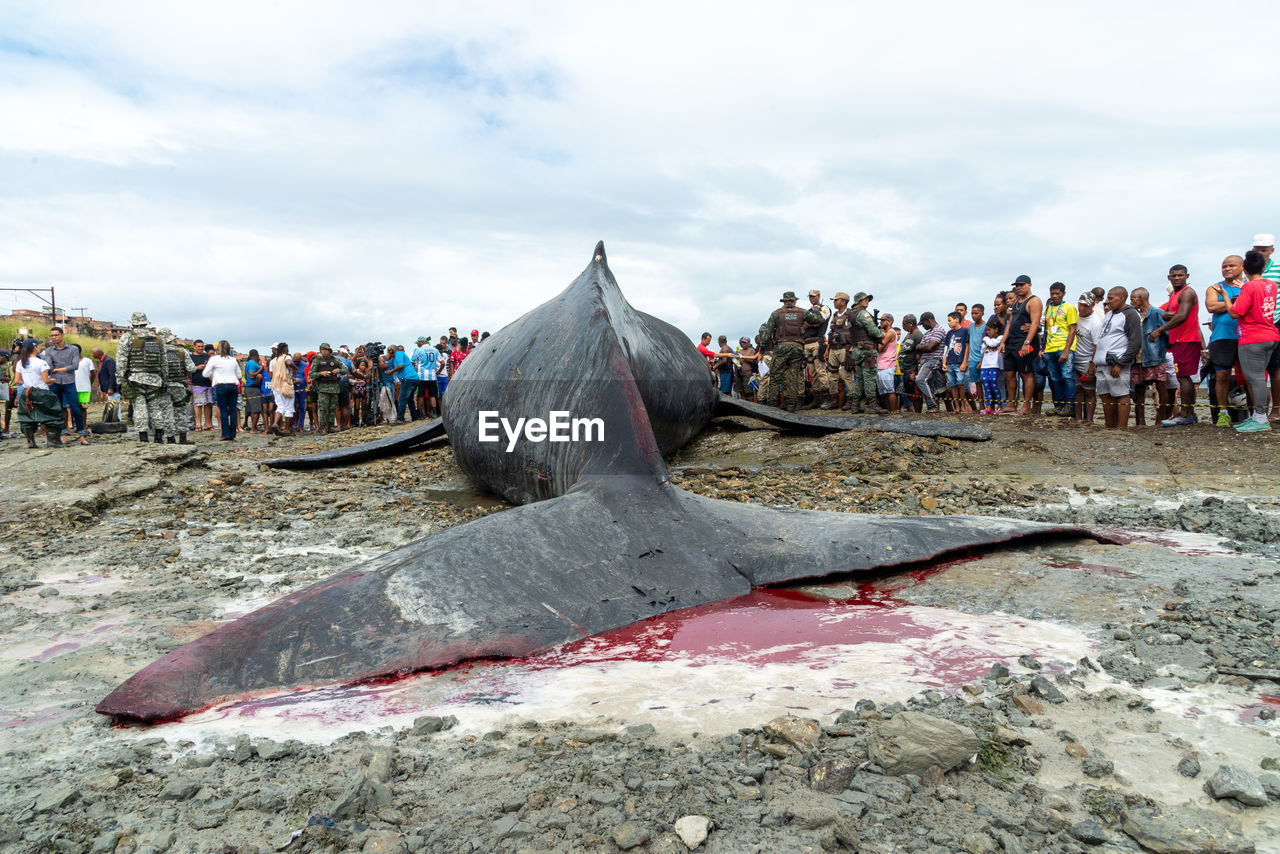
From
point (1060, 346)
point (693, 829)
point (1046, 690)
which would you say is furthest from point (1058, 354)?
point (693, 829)

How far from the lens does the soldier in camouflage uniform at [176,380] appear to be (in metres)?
10.4

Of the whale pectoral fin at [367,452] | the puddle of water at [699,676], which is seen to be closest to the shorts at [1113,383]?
the puddle of water at [699,676]

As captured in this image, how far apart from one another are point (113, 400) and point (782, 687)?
1722 cm

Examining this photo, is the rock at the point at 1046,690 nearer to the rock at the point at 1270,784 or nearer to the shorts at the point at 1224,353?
the rock at the point at 1270,784

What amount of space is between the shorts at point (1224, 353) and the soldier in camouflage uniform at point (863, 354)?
13.0ft

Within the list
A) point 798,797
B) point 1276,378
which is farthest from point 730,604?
point 1276,378

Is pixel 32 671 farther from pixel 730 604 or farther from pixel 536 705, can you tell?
pixel 730 604

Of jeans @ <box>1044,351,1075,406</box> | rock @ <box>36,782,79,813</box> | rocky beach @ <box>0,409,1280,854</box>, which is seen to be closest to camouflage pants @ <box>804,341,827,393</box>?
jeans @ <box>1044,351,1075,406</box>

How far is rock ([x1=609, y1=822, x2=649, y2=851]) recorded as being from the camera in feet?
5.38

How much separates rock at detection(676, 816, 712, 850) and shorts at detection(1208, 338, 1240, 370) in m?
8.68

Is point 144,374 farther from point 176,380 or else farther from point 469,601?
point 469,601

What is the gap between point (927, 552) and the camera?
3.60 meters

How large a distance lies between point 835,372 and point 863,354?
3.12ft

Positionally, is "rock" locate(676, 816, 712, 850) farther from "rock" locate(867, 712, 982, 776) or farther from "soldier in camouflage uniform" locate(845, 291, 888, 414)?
"soldier in camouflage uniform" locate(845, 291, 888, 414)
